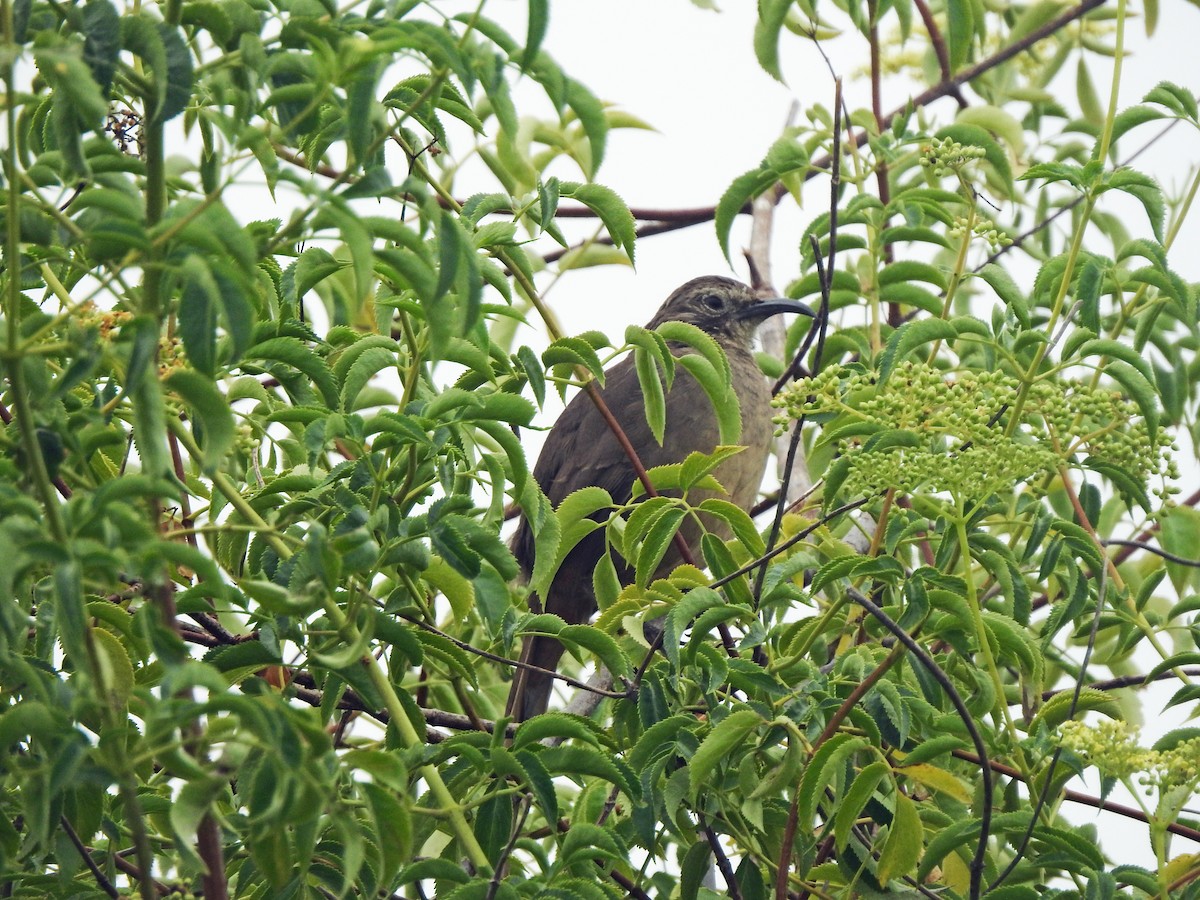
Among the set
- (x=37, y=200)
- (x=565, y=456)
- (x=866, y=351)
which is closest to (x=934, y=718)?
(x=866, y=351)

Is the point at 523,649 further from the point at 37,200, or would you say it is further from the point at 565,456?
the point at 37,200

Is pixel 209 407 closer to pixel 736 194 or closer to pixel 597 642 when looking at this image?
pixel 597 642

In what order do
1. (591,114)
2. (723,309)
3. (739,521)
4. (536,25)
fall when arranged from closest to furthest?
1. (536,25)
2. (591,114)
3. (739,521)
4. (723,309)

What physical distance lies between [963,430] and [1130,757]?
66cm

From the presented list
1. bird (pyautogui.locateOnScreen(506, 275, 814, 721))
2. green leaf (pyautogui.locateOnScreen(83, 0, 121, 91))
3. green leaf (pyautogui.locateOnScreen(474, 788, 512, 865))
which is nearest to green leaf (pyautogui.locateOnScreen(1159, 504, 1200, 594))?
green leaf (pyautogui.locateOnScreen(474, 788, 512, 865))

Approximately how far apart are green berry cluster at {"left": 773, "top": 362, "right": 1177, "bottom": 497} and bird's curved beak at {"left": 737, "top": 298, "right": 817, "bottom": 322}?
9.65ft

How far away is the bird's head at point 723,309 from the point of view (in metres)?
6.61

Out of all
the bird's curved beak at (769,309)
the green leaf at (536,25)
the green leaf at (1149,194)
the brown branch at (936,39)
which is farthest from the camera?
the bird's curved beak at (769,309)

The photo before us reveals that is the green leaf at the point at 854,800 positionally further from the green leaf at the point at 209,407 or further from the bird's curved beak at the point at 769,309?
the bird's curved beak at the point at 769,309

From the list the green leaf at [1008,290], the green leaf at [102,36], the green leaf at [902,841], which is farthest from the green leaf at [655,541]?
the green leaf at [102,36]

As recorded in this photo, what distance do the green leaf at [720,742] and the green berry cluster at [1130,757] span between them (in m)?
0.58

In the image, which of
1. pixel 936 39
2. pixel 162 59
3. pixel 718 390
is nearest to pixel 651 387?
pixel 718 390

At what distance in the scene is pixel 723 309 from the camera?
22.0 ft

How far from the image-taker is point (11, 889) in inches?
109
